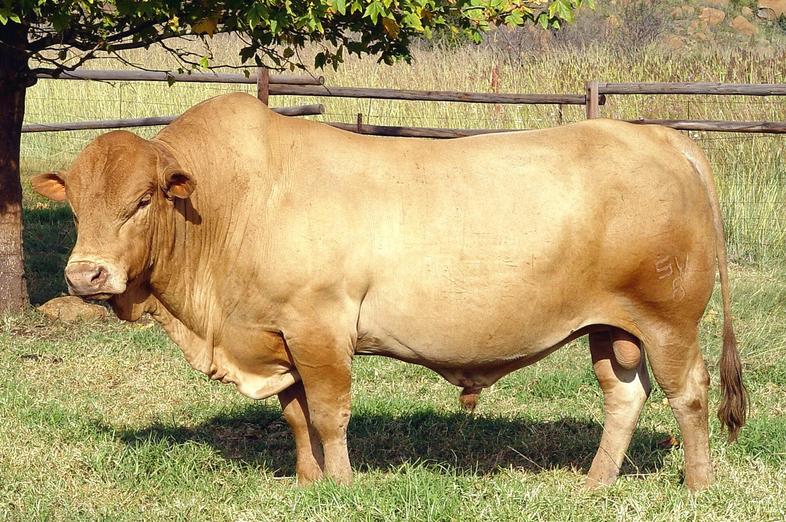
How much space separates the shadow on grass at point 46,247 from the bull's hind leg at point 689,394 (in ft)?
19.9

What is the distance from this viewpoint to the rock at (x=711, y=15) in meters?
37.8

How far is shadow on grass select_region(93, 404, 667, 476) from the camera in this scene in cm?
577

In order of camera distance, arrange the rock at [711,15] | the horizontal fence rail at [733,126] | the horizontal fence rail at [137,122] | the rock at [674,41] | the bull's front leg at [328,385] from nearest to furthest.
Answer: the bull's front leg at [328,385], the horizontal fence rail at [733,126], the horizontal fence rail at [137,122], the rock at [674,41], the rock at [711,15]

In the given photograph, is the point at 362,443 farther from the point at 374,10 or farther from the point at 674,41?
the point at 674,41

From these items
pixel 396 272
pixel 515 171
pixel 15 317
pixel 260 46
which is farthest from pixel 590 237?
pixel 15 317

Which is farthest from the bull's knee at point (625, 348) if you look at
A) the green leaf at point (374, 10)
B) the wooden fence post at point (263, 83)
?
the wooden fence post at point (263, 83)

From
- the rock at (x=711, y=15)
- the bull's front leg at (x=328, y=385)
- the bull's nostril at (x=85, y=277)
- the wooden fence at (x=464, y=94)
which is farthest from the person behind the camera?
the rock at (x=711, y=15)

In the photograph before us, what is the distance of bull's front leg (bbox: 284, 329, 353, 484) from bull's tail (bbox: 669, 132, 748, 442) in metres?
1.97

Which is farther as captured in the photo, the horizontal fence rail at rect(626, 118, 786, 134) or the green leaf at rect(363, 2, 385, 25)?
the horizontal fence rail at rect(626, 118, 786, 134)

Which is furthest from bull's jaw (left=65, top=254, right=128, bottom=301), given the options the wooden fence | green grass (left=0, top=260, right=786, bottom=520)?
the wooden fence

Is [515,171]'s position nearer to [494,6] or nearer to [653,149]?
[653,149]

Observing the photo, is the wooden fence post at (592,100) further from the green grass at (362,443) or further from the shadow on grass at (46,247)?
the shadow on grass at (46,247)

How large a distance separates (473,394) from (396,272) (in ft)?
3.08

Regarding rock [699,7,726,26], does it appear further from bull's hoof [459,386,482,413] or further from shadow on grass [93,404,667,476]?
bull's hoof [459,386,482,413]
